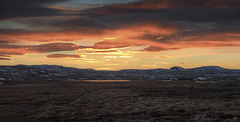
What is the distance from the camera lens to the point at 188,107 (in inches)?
906

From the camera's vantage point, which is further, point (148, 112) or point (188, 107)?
point (188, 107)

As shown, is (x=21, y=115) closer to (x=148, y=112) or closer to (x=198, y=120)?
(x=148, y=112)

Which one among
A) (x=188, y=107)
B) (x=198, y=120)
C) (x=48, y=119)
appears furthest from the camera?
(x=188, y=107)

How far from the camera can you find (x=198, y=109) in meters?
21.9

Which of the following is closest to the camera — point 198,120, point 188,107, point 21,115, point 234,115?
point 198,120

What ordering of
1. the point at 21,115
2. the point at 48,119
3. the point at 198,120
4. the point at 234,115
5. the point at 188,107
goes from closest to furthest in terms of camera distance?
the point at 198,120 → the point at 234,115 → the point at 48,119 → the point at 21,115 → the point at 188,107

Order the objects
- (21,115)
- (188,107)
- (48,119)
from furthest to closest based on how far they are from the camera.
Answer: (188,107)
(21,115)
(48,119)

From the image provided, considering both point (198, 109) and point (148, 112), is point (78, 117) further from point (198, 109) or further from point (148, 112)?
point (198, 109)

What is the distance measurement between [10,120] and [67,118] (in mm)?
6168

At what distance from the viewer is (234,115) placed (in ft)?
58.4

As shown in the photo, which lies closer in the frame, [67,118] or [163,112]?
[67,118]

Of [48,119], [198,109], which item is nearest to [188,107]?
[198,109]

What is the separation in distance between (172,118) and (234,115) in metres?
6.63

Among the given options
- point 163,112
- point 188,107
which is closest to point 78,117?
point 163,112
